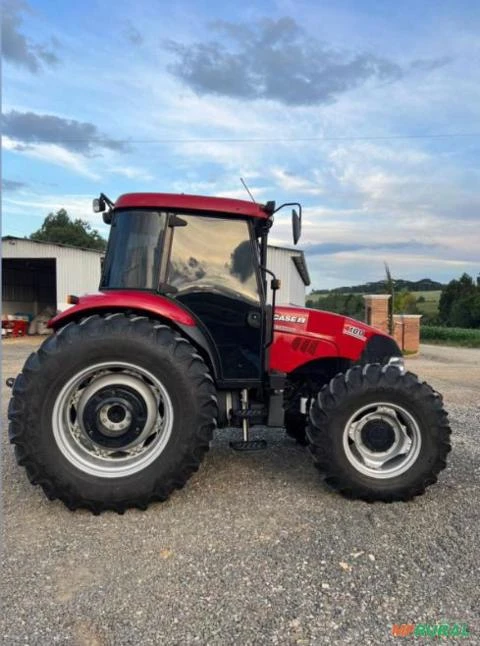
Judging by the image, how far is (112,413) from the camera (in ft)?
12.4

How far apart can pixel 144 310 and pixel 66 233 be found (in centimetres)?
6120

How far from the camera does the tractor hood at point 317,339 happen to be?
4414 mm

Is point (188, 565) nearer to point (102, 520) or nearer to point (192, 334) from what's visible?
point (102, 520)

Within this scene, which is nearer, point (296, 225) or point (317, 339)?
point (296, 225)

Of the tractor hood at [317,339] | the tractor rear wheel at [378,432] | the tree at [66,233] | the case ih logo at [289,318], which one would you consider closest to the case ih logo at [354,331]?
the tractor hood at [317,339]

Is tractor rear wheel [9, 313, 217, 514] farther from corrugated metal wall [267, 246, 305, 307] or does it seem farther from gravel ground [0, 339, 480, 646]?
corrugated metal wall [267, 246, 305, 307]

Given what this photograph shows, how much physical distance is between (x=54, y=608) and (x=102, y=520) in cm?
99

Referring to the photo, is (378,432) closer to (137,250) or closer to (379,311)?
(137,250)

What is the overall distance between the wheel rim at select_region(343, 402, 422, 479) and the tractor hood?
2.28ft

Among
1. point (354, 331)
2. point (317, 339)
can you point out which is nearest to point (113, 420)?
point (317, 339)

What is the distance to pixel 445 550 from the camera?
321cm

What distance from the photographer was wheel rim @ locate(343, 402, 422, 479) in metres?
3.92

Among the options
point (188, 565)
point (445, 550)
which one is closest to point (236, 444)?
point (188, 565)

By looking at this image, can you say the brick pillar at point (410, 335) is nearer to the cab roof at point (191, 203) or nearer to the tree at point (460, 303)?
the cab roof at point (191, 203)
